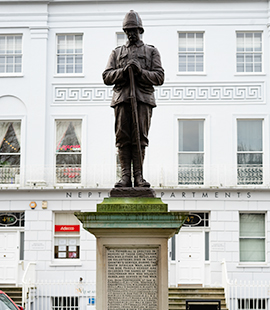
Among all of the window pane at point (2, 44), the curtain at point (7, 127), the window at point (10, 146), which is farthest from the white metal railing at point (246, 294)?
the window pane at point (2, 44)

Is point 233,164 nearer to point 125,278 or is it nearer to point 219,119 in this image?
point 219,119

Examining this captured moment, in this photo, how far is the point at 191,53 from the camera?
25.4 m

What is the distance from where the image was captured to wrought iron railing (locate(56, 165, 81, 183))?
81.8 feet

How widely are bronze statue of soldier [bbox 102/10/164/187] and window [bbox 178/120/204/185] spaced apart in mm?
15122

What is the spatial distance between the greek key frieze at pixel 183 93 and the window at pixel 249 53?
2.38 ft

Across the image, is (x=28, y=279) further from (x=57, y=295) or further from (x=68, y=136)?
(x=68, y=136)

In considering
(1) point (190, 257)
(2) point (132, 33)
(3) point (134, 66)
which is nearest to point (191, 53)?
(1) point (190, 257)

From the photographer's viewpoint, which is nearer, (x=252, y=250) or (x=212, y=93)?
(x=252, y=250)

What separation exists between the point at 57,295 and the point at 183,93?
963 cm

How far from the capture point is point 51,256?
2445cm

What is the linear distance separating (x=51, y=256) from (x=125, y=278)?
1620 centimetres

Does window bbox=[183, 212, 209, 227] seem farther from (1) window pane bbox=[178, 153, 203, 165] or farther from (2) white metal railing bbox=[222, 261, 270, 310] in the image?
(1) window pane bbox=[178, 153, 203, 165]

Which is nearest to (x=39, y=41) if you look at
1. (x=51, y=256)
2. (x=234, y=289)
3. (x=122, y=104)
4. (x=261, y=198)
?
(x=51, y=256)

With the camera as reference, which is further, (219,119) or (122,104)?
(219,119)
